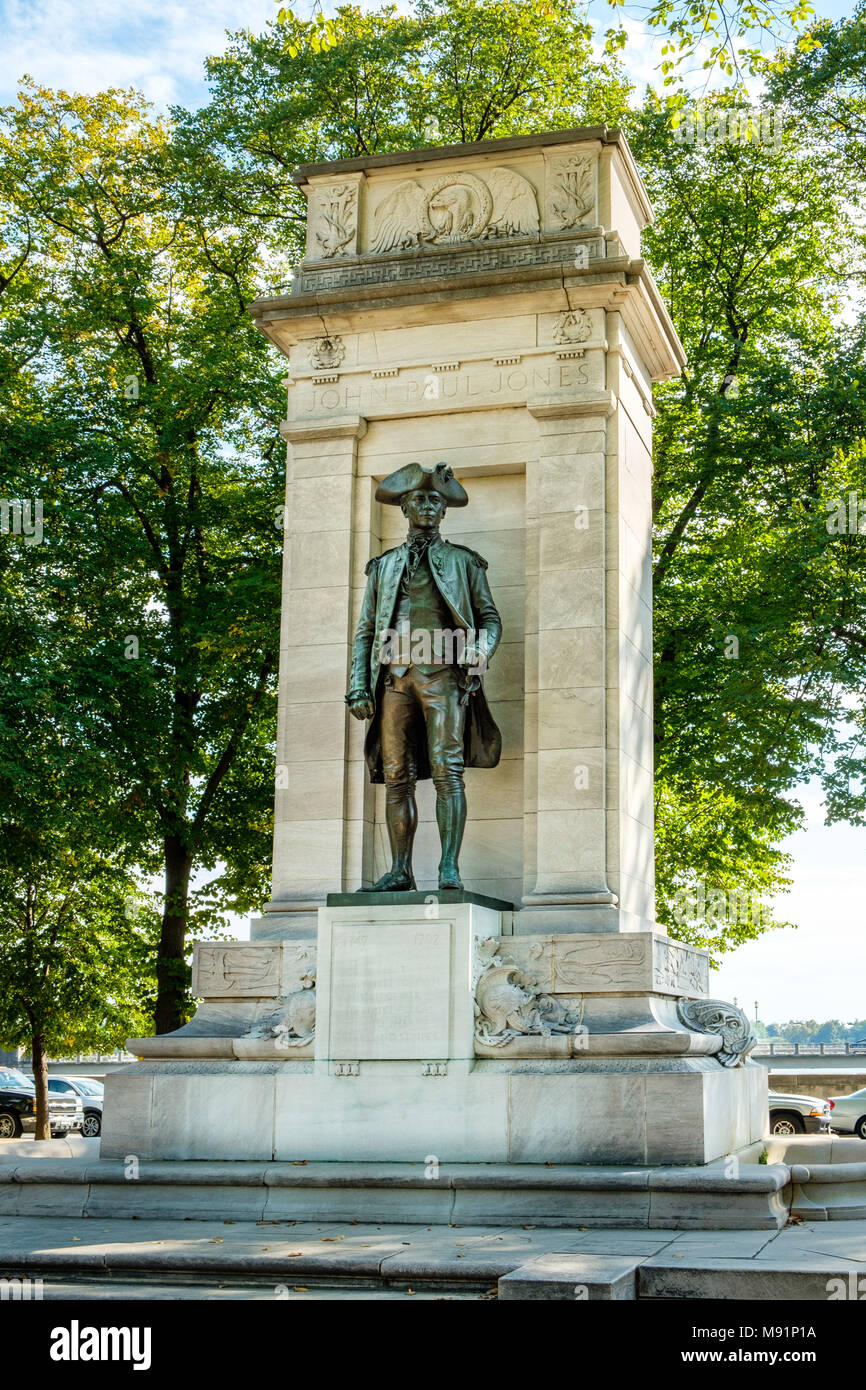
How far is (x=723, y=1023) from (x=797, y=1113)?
14.6 metres

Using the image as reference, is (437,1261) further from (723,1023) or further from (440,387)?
(440,387)

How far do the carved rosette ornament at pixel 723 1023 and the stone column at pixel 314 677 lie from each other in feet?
10.4

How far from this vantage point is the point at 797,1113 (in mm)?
25906

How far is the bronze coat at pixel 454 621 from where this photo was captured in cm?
1277

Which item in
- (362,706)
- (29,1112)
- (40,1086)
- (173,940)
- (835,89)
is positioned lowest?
Result: (29,1112)

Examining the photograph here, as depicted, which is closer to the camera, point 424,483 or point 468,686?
point 468,686

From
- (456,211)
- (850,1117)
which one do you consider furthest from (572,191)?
(850,1117)

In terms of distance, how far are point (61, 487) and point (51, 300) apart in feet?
18.0

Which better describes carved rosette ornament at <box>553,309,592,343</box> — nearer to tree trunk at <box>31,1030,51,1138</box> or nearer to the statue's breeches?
the statue's breeches

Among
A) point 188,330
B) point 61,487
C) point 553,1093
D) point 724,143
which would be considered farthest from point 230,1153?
point 724,143

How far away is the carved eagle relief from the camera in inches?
557

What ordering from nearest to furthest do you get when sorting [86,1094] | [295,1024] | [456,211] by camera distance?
[295,1024], [456,211], [86,1094]
